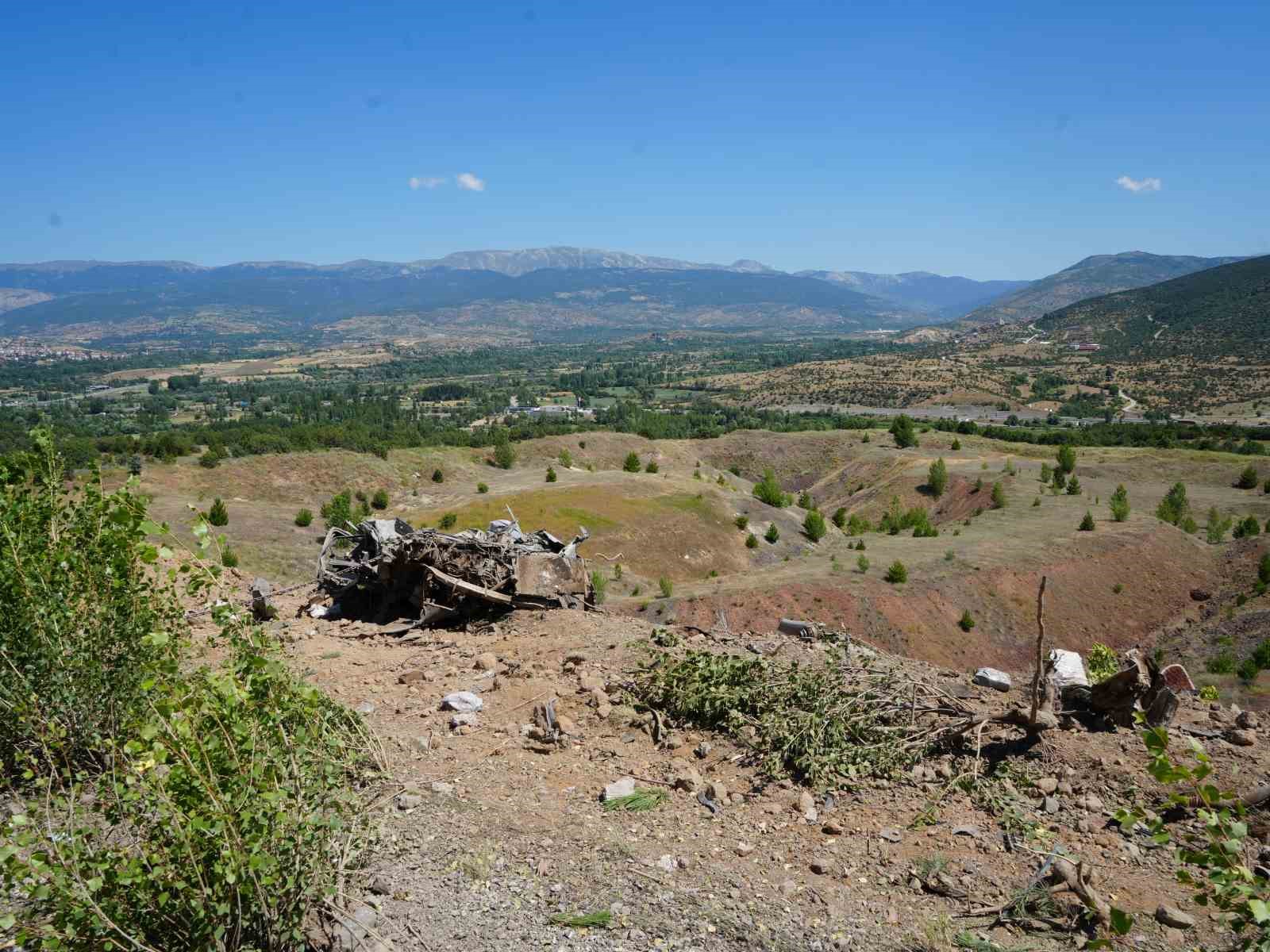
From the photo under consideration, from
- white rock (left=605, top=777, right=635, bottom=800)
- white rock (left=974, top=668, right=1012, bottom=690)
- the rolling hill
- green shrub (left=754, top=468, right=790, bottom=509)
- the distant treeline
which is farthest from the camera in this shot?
the rolling hill

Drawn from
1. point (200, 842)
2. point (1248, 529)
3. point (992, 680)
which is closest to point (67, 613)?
point (200, 842)

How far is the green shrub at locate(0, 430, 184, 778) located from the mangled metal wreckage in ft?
21.5

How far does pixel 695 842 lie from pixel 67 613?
5611 millimetres

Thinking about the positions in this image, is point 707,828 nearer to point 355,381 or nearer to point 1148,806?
point 1148,806

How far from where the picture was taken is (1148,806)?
7.49m

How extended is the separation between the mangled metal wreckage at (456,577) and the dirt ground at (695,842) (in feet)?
10.9

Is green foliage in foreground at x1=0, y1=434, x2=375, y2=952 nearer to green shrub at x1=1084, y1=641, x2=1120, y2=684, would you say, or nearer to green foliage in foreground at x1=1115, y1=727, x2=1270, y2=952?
green foliage in foreground at x1=1115, y1=727, x2=1270, y2=952

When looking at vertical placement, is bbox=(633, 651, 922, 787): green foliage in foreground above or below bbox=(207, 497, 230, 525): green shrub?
above

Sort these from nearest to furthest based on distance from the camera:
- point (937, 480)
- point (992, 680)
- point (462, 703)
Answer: point (462, 703), point (992, 680), point (937, 480)

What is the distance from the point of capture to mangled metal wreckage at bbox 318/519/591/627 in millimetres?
13492

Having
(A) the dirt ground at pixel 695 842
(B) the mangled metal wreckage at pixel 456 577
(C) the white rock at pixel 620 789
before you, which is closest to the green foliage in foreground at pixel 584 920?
(A) the dirt ground at pixel 695 842

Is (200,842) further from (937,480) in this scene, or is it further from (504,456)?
(504,456)

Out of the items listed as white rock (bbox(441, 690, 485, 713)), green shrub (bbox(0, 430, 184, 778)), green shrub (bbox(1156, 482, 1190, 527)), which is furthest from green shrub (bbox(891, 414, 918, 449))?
green shrub (bbox(0, 430, 184, 778))

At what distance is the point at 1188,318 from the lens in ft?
488
